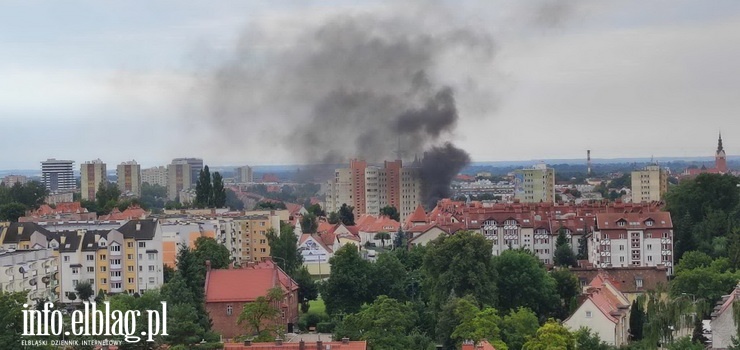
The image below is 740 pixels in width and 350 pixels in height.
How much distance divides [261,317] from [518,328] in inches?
282

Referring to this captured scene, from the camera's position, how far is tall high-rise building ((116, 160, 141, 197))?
157 meters

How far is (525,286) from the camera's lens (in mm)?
38562

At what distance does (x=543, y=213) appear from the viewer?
6247 centimetres

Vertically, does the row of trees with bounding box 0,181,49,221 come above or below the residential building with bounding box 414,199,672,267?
above

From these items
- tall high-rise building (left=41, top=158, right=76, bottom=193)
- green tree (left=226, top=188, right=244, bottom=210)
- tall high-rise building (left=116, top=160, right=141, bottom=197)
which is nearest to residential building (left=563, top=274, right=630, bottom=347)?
green tree (left=226, top=188, right=244, bottom=210)

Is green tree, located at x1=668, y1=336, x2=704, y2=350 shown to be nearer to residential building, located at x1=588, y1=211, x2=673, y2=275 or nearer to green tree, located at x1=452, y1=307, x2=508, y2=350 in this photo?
green tree, located at x1=452, y1=307, x2=508, y2=350

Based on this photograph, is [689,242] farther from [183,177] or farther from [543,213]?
[183,177]

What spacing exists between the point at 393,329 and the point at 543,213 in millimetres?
33343

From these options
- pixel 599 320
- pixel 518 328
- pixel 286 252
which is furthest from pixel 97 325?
pixel 286 252

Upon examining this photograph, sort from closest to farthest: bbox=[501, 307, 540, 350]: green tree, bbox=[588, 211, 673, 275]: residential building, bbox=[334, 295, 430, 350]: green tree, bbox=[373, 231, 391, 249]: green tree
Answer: bbox=[334, 295, 430, 350]: green tree → bbox=[501, 307, 540, 350]: green tree → bbox=[588, 211, 673, 275]: residential building → bbox=[373, 231, 391, 249]: green tree

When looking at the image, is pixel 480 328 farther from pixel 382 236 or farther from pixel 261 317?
pixel 382 236

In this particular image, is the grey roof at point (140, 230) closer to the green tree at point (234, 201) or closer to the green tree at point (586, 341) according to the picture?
the green tree at point (586, 341)

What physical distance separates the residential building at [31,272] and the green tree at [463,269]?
42.0ft

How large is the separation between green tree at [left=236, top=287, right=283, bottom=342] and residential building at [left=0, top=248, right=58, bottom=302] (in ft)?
→ 26.8
